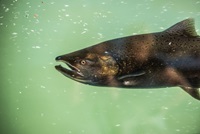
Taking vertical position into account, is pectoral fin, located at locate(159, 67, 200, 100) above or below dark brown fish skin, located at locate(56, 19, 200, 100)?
below

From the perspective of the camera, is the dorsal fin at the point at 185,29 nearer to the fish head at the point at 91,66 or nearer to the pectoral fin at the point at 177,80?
the pectoral fin at the point at 177,80

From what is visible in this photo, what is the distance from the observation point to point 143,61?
128 centimetres

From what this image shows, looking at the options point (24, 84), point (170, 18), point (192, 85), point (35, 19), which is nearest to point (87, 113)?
point (24, 84)

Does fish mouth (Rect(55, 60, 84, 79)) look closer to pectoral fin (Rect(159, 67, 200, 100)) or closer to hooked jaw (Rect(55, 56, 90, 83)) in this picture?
hooked jaw (Rect(55, 56, 90, 83))

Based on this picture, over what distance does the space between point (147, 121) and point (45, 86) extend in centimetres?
137

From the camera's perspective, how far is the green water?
2887mm

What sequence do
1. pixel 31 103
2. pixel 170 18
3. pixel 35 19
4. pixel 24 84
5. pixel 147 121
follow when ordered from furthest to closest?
pixel 31 103 < pixel 24 84 < pixel 147 121 < pixel 35 19 < pixel 170 18

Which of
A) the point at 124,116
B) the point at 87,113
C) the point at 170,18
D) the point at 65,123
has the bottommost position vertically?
the point at 65,123

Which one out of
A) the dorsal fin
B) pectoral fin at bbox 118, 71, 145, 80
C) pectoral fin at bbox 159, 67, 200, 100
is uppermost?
the dorsal fin

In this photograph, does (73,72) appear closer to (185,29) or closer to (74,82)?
(185,29)

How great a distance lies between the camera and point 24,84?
13.6 ft

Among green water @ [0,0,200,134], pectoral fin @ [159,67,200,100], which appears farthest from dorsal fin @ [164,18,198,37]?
green water @ [0,0,200,134]

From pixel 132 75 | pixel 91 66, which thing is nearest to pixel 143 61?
pixel 132 75

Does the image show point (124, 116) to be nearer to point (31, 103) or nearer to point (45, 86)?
point (45, 86)
